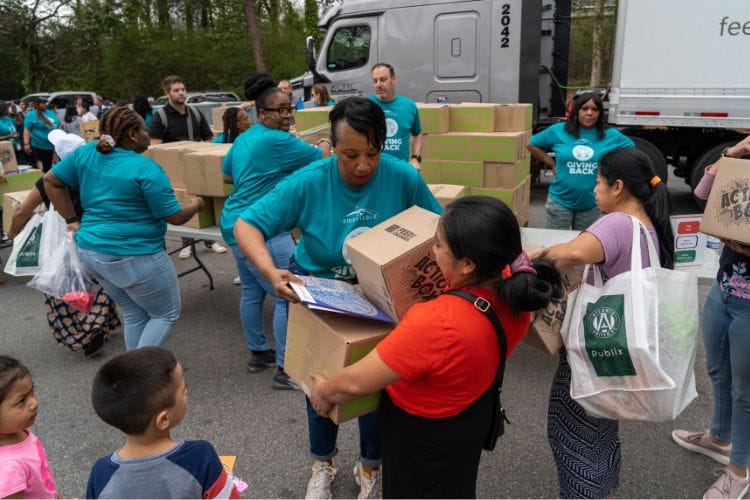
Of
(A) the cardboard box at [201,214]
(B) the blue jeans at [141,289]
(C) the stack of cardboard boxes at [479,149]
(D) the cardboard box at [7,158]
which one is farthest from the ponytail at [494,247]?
(D) the cardboard box at [7,158]

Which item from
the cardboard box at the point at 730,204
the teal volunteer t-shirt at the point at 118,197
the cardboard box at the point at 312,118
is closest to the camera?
the cardboard box at the point at 730,204

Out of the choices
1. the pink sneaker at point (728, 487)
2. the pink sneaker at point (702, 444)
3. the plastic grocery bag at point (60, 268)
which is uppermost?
the plastic grocery bag at point (60, 268)

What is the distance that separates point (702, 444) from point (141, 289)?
2.83 meters

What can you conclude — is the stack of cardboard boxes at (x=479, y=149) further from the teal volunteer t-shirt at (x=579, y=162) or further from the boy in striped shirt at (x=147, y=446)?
the boy in striped shirt at (x=147, y=446)

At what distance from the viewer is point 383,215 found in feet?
6.49

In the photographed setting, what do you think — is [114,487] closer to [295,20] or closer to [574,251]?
[574,251]

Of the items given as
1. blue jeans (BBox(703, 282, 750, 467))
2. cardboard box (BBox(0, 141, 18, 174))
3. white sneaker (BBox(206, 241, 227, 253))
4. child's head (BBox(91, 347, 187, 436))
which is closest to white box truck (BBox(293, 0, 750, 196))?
white sneaker (BBox(206, 241, 227, 253))

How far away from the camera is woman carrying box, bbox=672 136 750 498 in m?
2.04

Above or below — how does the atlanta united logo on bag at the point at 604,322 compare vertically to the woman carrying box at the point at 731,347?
above

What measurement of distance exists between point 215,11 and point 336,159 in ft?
90.5

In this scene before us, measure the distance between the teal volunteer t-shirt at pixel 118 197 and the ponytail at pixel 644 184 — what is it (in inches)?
81.8

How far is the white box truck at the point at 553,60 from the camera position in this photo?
5824 mm

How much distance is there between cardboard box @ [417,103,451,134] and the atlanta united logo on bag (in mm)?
3756

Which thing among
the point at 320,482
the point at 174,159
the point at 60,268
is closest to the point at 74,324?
the point at 60,268
